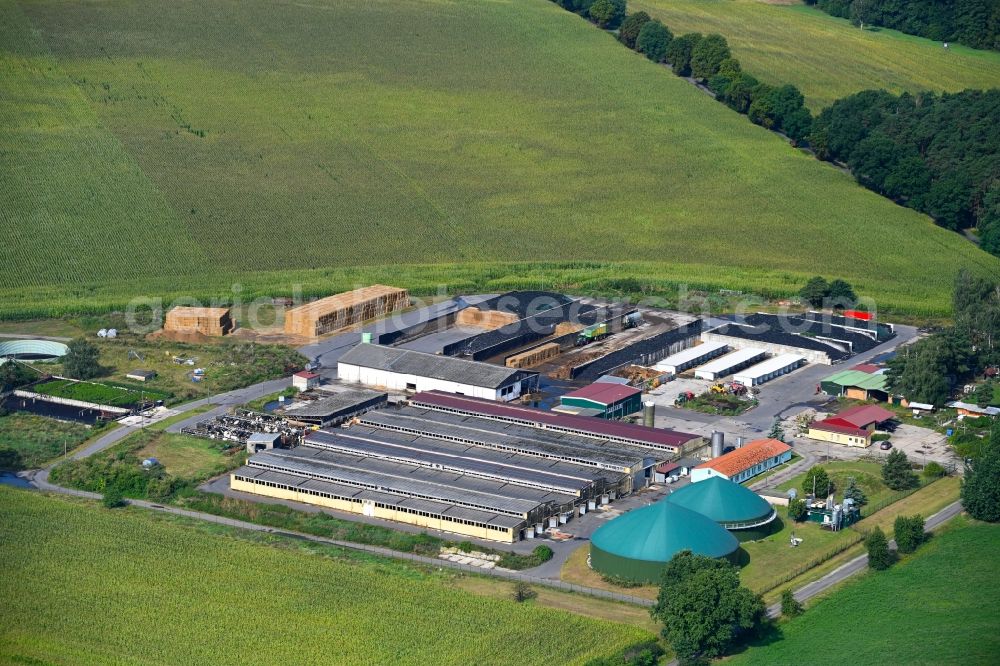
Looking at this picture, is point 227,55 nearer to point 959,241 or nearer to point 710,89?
point 710,89

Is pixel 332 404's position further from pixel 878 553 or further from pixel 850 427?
pixel 878 553

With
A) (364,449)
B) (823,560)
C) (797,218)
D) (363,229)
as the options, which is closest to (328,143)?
(363,229)

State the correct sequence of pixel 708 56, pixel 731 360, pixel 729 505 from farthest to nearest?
pixel 708 56 < pixel 731 360 < pixel 729 505

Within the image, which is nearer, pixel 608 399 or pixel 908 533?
pixel 908 533

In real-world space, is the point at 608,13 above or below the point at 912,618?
above

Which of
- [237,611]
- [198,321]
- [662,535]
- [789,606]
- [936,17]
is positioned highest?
[936,17]

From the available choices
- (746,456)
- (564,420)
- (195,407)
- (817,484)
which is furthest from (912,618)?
(195,407)

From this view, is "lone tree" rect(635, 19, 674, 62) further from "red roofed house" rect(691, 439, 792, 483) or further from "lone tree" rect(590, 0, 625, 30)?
"red roofed house" rect(691, 439, 792, 483)

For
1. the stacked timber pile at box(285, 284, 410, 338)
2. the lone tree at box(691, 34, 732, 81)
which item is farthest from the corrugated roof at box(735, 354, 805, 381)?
the lone tree at box(691, 34, 732, 81)
